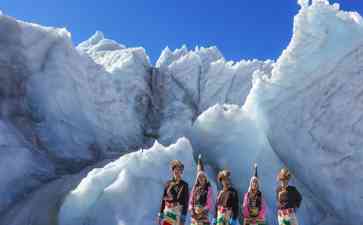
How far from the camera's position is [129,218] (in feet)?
38.5

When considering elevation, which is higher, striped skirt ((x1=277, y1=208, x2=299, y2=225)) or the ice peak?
the ice peak

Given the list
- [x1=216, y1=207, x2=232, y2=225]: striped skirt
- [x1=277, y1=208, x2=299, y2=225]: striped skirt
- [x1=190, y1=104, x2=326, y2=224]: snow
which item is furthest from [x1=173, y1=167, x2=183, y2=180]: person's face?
[x1=190, y1=104, x2=326, y2=224]: snow

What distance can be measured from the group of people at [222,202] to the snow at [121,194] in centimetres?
374

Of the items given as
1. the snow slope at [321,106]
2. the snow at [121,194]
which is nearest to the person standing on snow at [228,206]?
the snow at [121,194]

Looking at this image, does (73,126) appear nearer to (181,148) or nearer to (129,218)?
(181,148)

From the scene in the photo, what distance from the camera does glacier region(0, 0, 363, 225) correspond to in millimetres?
12680

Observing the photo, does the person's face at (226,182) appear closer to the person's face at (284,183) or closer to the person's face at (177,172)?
the person's face at (177,172)

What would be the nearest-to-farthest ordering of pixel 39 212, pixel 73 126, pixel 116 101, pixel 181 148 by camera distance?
pixel 39 212 < pixel 181 148 < pixel 73 126 < pixel 116 101

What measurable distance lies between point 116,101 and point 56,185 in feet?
23.3

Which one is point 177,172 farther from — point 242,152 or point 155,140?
point 155,140

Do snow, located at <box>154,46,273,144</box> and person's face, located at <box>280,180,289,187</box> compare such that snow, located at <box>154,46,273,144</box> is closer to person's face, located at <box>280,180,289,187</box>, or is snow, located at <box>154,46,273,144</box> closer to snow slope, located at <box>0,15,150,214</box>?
snow slope, located at <box>0,15,150,214</box>

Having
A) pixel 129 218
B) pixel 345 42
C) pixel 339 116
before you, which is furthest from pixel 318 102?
pixel 129 218

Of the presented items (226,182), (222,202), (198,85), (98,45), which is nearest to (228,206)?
(222,202)

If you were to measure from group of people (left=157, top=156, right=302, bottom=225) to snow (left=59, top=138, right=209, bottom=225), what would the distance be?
374 centimetres
